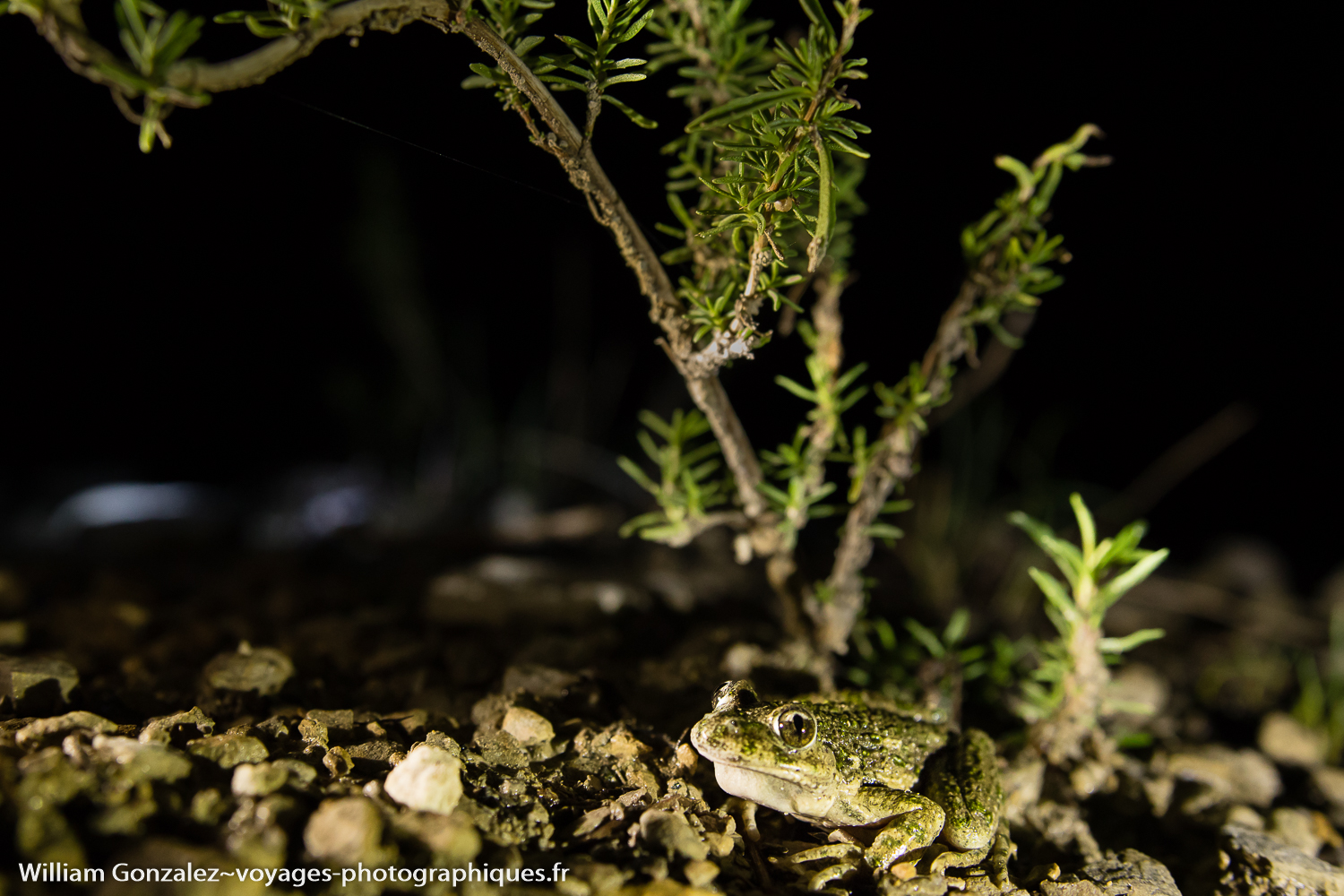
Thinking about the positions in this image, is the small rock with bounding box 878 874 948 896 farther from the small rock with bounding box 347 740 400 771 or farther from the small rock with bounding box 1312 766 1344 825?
the small rock with bounding box 1312 766 1344 825

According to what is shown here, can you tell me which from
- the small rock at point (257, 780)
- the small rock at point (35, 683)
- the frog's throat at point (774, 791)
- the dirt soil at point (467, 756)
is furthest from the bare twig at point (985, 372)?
the small rock at point (35, 683)

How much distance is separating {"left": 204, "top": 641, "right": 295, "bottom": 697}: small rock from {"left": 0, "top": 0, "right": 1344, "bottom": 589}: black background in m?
1.72

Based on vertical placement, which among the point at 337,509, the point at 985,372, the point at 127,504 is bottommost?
the point at 337,509

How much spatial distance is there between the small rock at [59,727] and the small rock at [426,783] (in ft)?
2.55

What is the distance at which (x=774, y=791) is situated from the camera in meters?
1.87

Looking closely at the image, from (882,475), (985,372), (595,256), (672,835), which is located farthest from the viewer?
(595,256)

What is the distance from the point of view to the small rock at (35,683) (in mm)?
1981

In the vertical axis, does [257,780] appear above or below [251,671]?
below

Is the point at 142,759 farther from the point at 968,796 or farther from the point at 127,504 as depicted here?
the point at 127,504

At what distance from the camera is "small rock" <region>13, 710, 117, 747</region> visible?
164cm

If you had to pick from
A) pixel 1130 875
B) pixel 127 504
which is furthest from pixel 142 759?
pixel 127 504

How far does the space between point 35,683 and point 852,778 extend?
7.95 ft

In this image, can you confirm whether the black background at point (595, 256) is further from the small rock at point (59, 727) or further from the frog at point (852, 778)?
the small rock at point (59, 727)

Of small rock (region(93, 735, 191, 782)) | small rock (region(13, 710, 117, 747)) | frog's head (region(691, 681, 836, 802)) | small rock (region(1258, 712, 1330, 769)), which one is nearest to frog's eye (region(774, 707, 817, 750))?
frog's head (region(691, 681, 836, 802))
